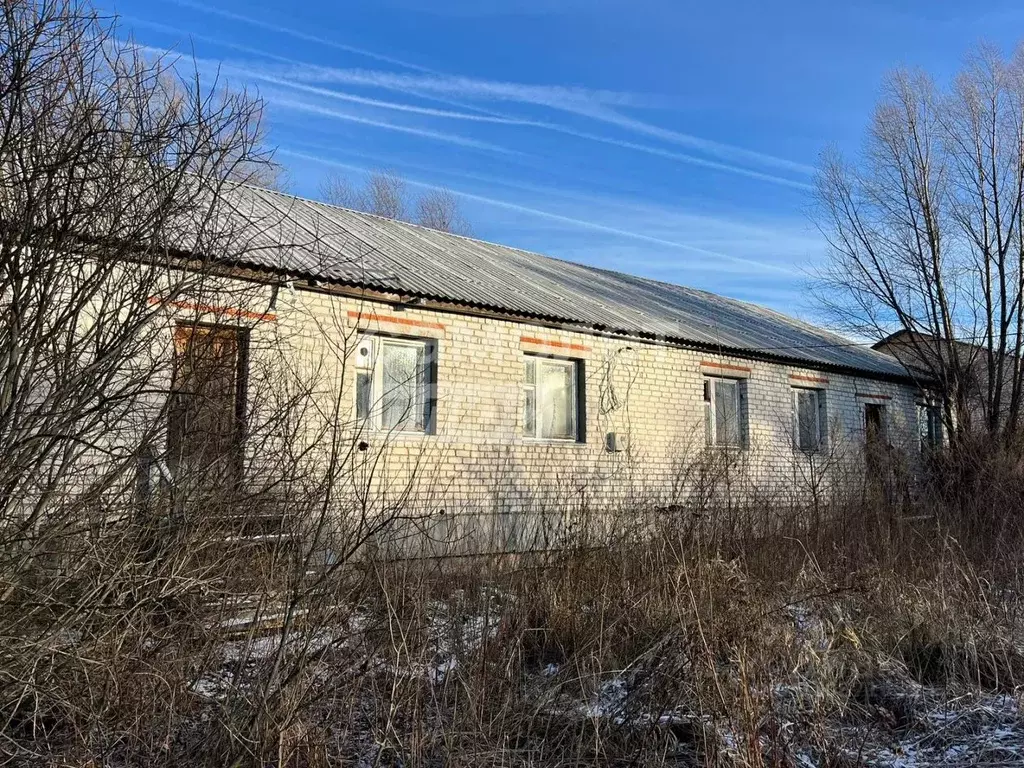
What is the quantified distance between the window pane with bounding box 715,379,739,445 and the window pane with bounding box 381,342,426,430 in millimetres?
5990

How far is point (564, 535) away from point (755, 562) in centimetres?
168

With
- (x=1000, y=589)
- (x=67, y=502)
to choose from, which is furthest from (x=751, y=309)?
(x=67, y=502)

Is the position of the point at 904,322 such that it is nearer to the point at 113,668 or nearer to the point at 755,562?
the point at 755,562

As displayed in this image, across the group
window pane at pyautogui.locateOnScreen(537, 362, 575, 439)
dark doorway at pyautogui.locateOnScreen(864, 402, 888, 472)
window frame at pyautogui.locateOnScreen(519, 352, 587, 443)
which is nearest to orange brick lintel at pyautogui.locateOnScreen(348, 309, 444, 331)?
window frame at pyautogui.locateOnScreen(519, 352, 587, 443)

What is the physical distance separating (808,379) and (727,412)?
2.51m

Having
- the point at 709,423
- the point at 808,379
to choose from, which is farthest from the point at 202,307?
the point at 808,379

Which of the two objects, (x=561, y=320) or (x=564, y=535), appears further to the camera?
(x=561, y=320)

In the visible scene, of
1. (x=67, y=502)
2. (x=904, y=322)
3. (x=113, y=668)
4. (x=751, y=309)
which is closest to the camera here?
(x=113, y=668)

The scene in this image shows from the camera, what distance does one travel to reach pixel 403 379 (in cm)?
941

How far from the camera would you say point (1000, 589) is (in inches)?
243

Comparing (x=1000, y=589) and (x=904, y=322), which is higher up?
(x=904, y=322)

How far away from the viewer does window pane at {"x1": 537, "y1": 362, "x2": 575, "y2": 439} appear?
10.9 meters

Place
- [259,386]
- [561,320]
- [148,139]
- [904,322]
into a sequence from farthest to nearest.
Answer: [904,322] → [561,320] → [259,386] → [148,139]

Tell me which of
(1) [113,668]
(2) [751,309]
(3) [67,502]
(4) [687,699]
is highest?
(2) [751,309]
